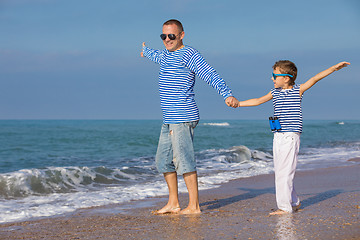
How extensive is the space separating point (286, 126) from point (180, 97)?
1.11m

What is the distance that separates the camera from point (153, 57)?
16.0 feet

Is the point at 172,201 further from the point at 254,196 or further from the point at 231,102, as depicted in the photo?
the point at 254,196

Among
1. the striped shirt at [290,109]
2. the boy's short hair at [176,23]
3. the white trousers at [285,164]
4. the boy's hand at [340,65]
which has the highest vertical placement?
the boy's short hair at [176,23]

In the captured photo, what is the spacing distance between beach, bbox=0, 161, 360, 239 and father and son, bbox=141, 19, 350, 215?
0.34m

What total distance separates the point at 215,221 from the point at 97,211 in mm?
1809

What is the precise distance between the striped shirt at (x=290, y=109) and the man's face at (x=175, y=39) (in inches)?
47.0

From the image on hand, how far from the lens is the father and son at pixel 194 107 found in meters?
4.28

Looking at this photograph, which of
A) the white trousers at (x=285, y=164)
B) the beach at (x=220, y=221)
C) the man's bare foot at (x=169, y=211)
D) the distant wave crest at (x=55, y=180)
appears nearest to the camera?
the beach at (x=220, y=221)

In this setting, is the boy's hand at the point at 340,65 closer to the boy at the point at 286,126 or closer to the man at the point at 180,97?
the boy at the point at 286,126

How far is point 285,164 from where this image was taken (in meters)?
4.31

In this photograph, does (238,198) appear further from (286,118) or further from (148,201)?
(286,118)

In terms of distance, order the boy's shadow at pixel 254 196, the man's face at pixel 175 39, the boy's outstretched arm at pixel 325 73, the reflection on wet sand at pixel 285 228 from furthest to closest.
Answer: the boy's shadow at pixel 254 196 < the man's face at pixel 175 39 < the boy's outstretched arm at pixel 325 73 < the reflection on wet sand at pixel 285 228

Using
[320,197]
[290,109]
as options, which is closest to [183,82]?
[290,109]

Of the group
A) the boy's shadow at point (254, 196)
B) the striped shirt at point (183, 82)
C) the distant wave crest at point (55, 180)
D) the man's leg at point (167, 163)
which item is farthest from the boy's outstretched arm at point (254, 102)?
the distant wave crest at point (55, 180)
